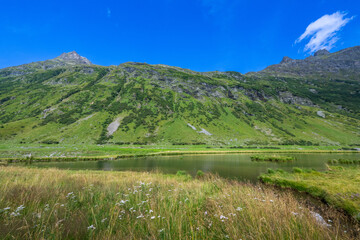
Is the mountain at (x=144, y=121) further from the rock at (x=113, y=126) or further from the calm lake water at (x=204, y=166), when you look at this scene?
the calm lake water at (x=204, y=166)

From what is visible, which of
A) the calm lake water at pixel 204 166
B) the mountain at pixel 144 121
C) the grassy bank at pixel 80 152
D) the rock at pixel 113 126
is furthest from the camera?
the rock at pixel 113 126

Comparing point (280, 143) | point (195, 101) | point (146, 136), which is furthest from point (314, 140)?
point (146, 136)

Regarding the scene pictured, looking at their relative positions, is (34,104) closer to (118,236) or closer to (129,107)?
(129,107)

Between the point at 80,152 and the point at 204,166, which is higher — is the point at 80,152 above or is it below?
below

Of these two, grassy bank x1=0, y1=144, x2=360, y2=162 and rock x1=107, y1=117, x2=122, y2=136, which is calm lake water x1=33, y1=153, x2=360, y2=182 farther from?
rock x1=107, y1=117, x2=122, y2=136

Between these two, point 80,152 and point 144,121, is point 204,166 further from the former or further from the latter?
point 144,121

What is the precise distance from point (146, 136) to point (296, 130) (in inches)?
5930

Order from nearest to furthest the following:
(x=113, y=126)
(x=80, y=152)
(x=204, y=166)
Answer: (x=204, y=166) < (x=80, y=152) < (x=113, y=126)

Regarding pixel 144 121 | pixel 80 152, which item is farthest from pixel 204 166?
pixel 144 121

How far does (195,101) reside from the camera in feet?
639

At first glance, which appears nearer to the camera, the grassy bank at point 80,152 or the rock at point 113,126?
the grassy bank at point 80,152

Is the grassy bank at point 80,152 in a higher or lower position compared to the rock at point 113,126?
lower

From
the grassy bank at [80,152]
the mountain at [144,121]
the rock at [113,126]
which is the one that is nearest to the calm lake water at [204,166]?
the grassy bank at [80,152]

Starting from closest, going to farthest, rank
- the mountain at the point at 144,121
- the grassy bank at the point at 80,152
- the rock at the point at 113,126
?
the grassy bank at the point at 80,152 → the mountain at the point at 144,121 → the rock at the point at 113,126
